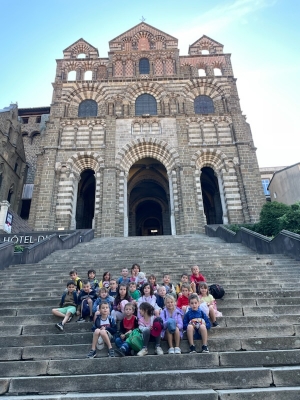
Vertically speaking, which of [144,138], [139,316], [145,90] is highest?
[145,90]

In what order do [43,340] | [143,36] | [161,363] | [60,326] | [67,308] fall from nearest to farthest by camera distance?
[161,363]
[43,340]
[60,326]
[67,308]
[143,36]

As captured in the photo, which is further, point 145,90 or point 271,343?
point 145,90

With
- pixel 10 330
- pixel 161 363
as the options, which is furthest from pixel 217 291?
pixel 10 330

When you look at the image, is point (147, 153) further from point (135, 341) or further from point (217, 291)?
point (135, 341)

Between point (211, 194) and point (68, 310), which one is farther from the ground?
point (211, 194)

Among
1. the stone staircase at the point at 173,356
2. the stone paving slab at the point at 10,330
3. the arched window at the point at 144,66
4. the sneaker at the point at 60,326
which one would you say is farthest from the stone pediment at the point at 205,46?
the stone paving slab at the point at 10,330

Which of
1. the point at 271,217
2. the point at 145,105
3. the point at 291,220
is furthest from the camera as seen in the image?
the point at 145,105

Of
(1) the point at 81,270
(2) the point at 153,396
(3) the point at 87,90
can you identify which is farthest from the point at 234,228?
(3) the point at 87,90

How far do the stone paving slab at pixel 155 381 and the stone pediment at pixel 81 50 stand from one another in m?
27.3

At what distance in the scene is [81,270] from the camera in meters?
9.12

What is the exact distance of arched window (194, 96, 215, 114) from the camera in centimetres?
2250

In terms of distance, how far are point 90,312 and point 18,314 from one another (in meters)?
1.79

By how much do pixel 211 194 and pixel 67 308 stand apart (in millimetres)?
21606

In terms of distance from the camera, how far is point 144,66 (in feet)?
80.9
